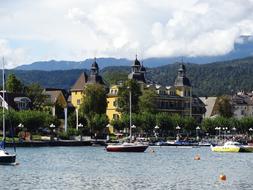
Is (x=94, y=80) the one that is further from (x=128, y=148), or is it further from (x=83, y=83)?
(x=128, y=148)

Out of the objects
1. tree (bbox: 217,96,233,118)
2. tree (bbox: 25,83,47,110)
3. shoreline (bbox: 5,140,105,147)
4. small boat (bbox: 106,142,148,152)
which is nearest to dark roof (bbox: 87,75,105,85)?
tree (bbox: 25,83,47,110)

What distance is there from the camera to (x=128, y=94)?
523 feet

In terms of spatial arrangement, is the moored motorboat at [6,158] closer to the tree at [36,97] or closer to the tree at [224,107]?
the tree at [36,97]

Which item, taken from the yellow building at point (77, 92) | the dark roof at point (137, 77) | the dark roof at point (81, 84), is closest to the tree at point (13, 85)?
the yellow building at point (77, 92)

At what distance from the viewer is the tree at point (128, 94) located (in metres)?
160

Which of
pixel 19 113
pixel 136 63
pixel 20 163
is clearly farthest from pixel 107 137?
pixel 20 163

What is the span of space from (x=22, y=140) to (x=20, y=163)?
46.3 metres

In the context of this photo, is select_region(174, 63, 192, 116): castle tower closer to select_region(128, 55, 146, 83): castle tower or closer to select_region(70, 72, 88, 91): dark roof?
select_region(128, 55, 146, 83): castle tower

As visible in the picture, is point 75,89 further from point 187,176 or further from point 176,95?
point 187,176

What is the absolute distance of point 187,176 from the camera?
6216 cm

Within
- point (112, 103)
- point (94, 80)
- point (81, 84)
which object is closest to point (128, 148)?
point (112, 103)

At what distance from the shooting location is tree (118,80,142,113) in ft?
525

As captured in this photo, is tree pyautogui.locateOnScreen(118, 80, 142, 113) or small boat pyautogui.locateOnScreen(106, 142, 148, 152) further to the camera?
tree pyautogui.locateOnScreen(118, 80, 142, 113)

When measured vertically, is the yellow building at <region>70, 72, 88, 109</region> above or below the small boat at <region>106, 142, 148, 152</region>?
above
